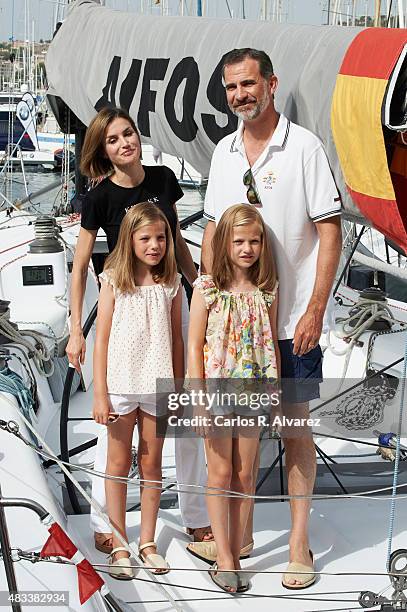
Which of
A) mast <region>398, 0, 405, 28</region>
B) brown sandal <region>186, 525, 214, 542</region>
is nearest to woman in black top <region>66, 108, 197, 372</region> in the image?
brown sandal <region>186, 525, 214, 542</region>

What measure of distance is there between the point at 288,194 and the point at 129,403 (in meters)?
0.79

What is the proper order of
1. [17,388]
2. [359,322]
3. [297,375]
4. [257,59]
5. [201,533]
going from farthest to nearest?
[359,322], [17,388], [201,533], [297,375], [257,59]

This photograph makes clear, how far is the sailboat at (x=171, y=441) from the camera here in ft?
8.09

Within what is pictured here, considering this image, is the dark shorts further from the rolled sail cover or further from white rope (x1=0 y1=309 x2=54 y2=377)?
white rope (x1=0 y1=309 x2=54 y2=377)

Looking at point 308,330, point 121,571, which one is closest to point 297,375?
point 308,330

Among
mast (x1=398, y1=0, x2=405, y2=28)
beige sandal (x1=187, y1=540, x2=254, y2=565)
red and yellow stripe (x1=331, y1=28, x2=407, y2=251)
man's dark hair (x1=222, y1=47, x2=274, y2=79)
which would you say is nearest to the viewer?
red and yellow stripe (x1=331, y1=28, x2=407, y2=251)

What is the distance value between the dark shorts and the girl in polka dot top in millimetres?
329

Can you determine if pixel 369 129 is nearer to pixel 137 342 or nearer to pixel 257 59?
pixel 257 59

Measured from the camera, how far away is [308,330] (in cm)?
282

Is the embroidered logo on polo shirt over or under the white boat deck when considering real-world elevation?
over

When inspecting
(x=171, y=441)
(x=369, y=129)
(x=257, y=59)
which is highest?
(x=257, y=59)

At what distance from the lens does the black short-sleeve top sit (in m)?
3.07

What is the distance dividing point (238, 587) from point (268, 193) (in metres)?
1.16

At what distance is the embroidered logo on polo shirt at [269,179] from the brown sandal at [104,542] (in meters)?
1.21
